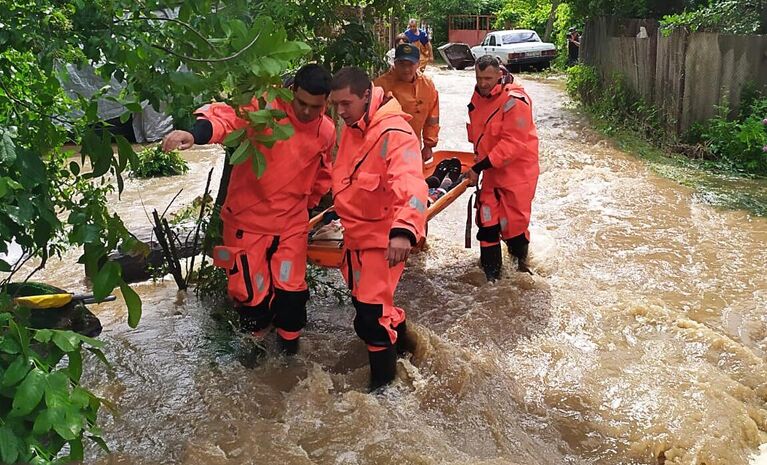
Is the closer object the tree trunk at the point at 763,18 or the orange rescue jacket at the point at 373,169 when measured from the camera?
the orange rescue jacket at the point at 373,169

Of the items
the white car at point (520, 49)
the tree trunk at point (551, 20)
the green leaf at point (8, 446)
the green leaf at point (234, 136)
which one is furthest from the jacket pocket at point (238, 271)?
the tree trunk at point (551, 20)

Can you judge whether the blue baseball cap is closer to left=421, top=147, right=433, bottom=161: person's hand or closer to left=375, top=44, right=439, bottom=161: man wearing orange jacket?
left=375, top=44, right=439, bottom=161: man wearing orange jacket

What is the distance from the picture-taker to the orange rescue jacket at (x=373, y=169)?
3.65 metres

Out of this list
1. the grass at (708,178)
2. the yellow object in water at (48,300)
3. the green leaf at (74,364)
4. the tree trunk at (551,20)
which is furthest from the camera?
the tree trunk at (551,20)

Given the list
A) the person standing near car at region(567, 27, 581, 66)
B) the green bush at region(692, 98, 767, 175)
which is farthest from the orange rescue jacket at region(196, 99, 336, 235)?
the person standing near car at region(567, 27, 581, 66)

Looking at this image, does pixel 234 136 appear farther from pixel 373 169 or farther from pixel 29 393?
pixel 373 169

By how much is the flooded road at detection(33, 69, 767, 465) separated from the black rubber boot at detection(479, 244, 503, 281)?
85 mm

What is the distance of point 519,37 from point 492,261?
878 inches

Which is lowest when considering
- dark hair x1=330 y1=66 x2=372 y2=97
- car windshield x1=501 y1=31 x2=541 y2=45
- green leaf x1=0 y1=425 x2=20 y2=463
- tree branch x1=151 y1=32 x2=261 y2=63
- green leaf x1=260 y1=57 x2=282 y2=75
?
green leaf x1=0 y1=425 x2=20 y2=463

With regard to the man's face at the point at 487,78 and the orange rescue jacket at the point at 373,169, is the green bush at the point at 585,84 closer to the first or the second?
the man's face at the point at 487,78

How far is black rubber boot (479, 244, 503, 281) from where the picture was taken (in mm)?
5770

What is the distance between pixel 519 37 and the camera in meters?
26.5

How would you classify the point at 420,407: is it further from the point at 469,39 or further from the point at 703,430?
the point at 469,39

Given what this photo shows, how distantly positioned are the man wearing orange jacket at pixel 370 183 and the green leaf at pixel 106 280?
1.91 meters
